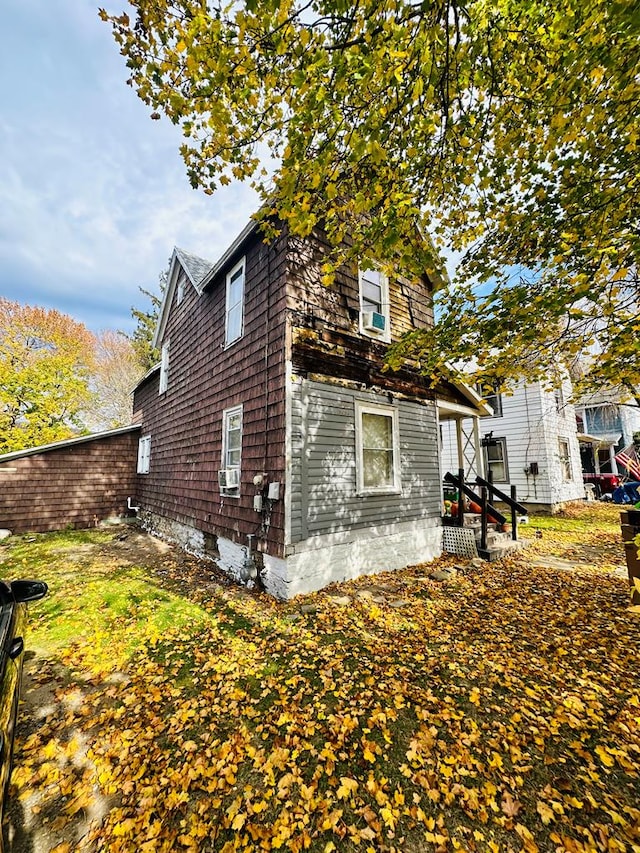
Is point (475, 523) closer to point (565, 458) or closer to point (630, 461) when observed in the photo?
point (565, 458)

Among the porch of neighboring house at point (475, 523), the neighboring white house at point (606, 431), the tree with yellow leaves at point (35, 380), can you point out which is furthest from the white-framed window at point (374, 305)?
the neighboring white house at point (606, 431)

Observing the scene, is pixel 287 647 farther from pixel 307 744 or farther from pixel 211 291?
pixel 211 291

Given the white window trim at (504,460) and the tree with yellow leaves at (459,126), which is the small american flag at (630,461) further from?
the tree with yellow leaves at (459,126)

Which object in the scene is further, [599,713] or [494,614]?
[494,614]

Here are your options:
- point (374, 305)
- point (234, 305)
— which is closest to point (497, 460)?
point (374, 305)

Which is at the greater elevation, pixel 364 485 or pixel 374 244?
pixel 374 244

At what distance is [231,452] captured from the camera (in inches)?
306

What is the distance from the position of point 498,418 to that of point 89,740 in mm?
15788

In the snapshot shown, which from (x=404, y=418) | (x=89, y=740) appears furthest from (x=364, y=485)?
(x=89, y=740)

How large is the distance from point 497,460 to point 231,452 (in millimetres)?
12238

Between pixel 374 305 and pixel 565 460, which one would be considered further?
pixel 565 460

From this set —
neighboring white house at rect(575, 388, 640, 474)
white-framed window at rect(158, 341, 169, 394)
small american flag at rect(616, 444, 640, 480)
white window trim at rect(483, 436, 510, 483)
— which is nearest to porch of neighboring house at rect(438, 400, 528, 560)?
white window trim at rect(483, 436, 510, 483)

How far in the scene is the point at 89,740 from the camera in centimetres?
285

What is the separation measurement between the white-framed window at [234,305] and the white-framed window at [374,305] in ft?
9.18
